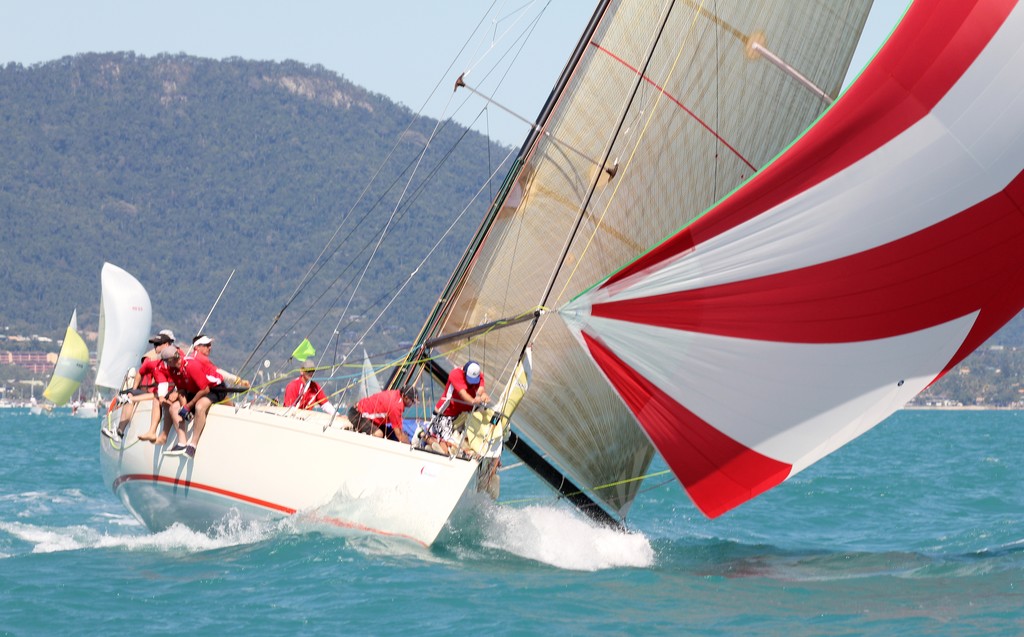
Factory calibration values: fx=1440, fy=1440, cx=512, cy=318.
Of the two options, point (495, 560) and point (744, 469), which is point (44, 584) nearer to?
point (495, 560)

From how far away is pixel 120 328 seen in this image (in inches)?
933

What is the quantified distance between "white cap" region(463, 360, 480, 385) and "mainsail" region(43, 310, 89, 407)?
100 ft

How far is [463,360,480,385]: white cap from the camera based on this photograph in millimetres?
8750

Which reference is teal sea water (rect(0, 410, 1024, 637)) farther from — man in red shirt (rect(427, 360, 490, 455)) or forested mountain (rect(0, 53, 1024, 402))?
forested mountain (rect(0, 53, 1024, 402))

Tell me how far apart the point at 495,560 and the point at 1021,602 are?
9.78 feet

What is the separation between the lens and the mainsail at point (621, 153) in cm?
932

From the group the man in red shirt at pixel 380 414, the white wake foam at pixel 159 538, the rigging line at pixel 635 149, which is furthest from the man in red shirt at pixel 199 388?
the rigging line at pixel 635 149

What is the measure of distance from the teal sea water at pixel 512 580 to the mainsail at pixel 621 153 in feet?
3.49

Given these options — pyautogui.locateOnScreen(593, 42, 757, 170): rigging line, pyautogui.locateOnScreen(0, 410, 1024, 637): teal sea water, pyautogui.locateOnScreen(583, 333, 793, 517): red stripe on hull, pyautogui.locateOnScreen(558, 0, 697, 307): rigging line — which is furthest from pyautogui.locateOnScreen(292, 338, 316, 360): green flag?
pyautogui.locateOnScreen(583, 333, 793, 517): red stripe on hull

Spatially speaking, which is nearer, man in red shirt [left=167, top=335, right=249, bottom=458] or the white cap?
the white cap

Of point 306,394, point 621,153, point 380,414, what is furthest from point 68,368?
point 621,153

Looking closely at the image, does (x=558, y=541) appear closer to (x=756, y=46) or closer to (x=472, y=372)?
(x=472, y=372)

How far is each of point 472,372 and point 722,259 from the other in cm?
178

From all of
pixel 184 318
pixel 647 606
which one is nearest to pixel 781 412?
pixel 647 606
